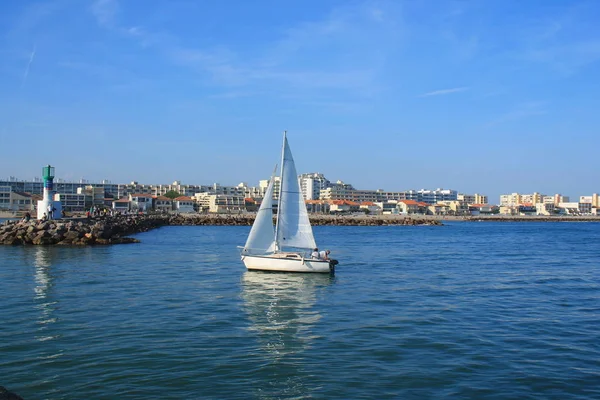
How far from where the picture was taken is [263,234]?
86.4ft

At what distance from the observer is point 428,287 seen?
22594 mm

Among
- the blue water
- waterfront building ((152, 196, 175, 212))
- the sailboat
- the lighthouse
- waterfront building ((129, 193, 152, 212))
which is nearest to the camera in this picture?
the blue water

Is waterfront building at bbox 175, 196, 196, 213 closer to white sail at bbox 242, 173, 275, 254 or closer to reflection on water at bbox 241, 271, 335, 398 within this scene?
white sail at bbox 242, 173, 275, 254

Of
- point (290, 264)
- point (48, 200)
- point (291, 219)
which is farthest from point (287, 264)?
point (48, 200)

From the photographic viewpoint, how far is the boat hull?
25.3m

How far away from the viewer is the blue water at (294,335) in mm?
10328

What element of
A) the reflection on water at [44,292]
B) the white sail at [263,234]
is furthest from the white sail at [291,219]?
the reflection on water at [44,292]

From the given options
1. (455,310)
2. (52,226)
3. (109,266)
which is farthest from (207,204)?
(455,310)

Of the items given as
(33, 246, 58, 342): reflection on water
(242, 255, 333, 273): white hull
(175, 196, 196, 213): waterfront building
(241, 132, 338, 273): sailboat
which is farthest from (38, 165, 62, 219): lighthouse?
(175, 196, 196, 213): waterfront building

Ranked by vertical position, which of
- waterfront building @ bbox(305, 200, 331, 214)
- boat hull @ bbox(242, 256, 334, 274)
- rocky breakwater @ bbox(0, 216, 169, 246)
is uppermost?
waterfront building @ bbox(305, 200, 331, 214)

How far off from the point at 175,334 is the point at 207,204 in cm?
17219

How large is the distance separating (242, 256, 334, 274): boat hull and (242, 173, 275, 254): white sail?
64cm

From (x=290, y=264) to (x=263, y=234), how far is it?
2.04 meters

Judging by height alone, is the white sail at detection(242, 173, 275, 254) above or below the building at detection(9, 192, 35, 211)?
below
